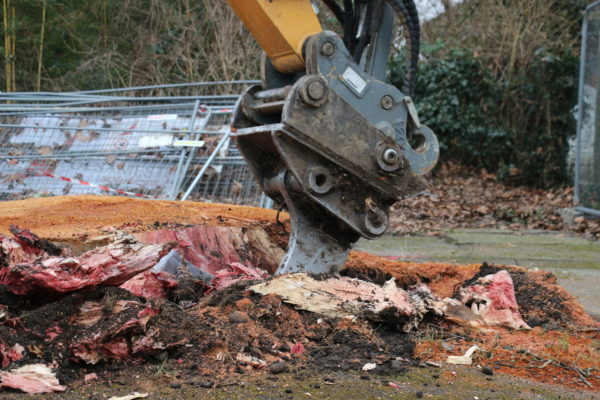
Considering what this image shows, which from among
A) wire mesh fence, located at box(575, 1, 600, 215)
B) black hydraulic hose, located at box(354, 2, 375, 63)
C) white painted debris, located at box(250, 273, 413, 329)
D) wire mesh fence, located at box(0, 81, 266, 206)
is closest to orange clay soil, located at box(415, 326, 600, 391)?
white painted debris, located at box(250, 273, 413, 329)

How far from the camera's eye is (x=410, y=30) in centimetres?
407

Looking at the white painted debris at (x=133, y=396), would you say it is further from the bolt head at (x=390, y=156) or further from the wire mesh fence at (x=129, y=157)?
the wire mesh fence at (x=129, y=157)

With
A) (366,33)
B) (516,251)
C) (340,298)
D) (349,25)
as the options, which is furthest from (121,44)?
(340,298)

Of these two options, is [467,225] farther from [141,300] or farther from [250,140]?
[141,300]

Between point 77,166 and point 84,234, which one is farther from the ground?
point 84,234

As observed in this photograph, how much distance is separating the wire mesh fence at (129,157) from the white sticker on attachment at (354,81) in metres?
4.45

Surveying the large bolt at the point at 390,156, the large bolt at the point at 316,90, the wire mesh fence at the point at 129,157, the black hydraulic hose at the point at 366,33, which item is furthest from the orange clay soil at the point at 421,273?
the wire mesh fence at the point at 129,157

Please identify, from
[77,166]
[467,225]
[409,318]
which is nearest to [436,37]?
[467,225]

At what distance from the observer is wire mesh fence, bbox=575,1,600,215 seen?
9.17m

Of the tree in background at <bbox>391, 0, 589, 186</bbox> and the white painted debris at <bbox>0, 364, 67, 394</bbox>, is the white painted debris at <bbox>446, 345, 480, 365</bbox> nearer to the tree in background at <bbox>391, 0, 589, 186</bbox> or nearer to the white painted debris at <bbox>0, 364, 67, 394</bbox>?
the white painted debris at <bbox>0, 364, 67, 394</bbox>

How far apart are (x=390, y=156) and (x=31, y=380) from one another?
218 cm

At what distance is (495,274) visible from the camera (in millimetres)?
4242

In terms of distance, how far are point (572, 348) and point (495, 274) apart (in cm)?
104

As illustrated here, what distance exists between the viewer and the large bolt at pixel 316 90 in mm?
3582
